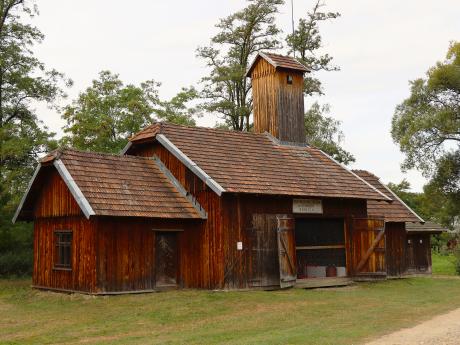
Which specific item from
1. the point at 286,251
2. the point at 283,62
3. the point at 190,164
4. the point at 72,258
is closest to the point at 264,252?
the point at 286,251

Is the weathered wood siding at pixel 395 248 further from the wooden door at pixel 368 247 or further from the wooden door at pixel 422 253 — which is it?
the wooden door at pixel 368 247

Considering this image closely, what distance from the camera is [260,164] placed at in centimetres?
2311

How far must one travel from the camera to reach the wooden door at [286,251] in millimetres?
21125

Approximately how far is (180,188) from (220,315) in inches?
270

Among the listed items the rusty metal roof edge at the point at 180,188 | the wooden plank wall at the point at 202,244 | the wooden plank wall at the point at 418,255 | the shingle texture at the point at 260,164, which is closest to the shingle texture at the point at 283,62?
the shingle texture at the point at 260,164

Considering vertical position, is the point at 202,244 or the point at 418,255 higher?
the point at 202,244

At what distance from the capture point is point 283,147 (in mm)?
25906

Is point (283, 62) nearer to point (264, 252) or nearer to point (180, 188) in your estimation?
point (180, 188)

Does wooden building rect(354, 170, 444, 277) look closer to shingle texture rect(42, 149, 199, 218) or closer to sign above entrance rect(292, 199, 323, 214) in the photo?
sign above entrance rect(292, 199, 323, 214)

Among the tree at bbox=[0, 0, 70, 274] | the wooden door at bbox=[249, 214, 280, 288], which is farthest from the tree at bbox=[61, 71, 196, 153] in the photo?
the wooden door at bbox=[249, 214, 280, 288]

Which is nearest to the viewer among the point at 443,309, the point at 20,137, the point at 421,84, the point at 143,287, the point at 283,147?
the point at 443,309

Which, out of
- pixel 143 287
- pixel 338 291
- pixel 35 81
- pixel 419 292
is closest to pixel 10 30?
pixel 35 81

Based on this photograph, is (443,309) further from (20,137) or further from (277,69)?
(20,137)

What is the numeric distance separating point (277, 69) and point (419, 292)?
11252mm
